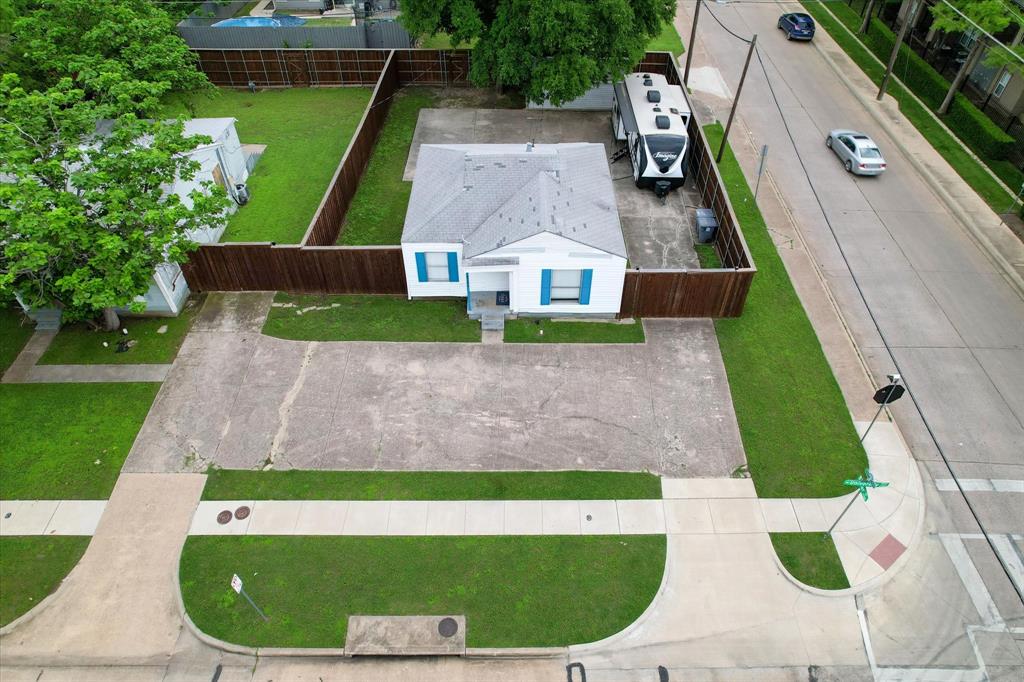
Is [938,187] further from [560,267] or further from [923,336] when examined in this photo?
[560,267]

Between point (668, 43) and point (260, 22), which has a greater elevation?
point (260, 22)

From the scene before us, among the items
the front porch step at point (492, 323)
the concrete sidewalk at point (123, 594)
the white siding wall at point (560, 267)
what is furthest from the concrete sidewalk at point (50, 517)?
the white siding wall at point (560, 267)

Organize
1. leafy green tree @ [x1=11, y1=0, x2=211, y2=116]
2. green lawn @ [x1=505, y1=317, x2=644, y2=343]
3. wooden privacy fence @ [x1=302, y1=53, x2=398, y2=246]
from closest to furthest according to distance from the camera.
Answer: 1. green lawn @ [x1=505, y1=317, x2=644, y2=343]
2. wooden privacy fence @ [x1=302, y1=53, x2=398, y2=246]
3. leafy green tree @ [x1=11, y1=0, x2=211, y2=116]

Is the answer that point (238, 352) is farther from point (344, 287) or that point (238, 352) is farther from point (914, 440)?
point (914, 440)

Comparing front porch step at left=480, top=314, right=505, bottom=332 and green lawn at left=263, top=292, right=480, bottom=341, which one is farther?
front porch step at left=480, top=314, right=505, bottom=332

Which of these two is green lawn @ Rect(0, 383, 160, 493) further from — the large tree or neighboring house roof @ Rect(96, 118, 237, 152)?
the large tree

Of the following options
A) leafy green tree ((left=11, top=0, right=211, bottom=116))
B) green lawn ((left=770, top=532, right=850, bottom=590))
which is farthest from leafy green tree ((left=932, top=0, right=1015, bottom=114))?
leafy green tree ((left=11, top=0, right=211, bottom=116))

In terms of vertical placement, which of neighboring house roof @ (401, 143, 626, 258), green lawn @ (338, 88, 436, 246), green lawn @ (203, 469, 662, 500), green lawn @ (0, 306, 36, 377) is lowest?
green lawn @ (203, 469, 662, 500)

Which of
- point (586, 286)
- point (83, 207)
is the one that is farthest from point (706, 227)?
point (83, 207)

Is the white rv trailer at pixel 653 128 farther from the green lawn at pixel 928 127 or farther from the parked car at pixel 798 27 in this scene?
the parked car at pixel 798 27
